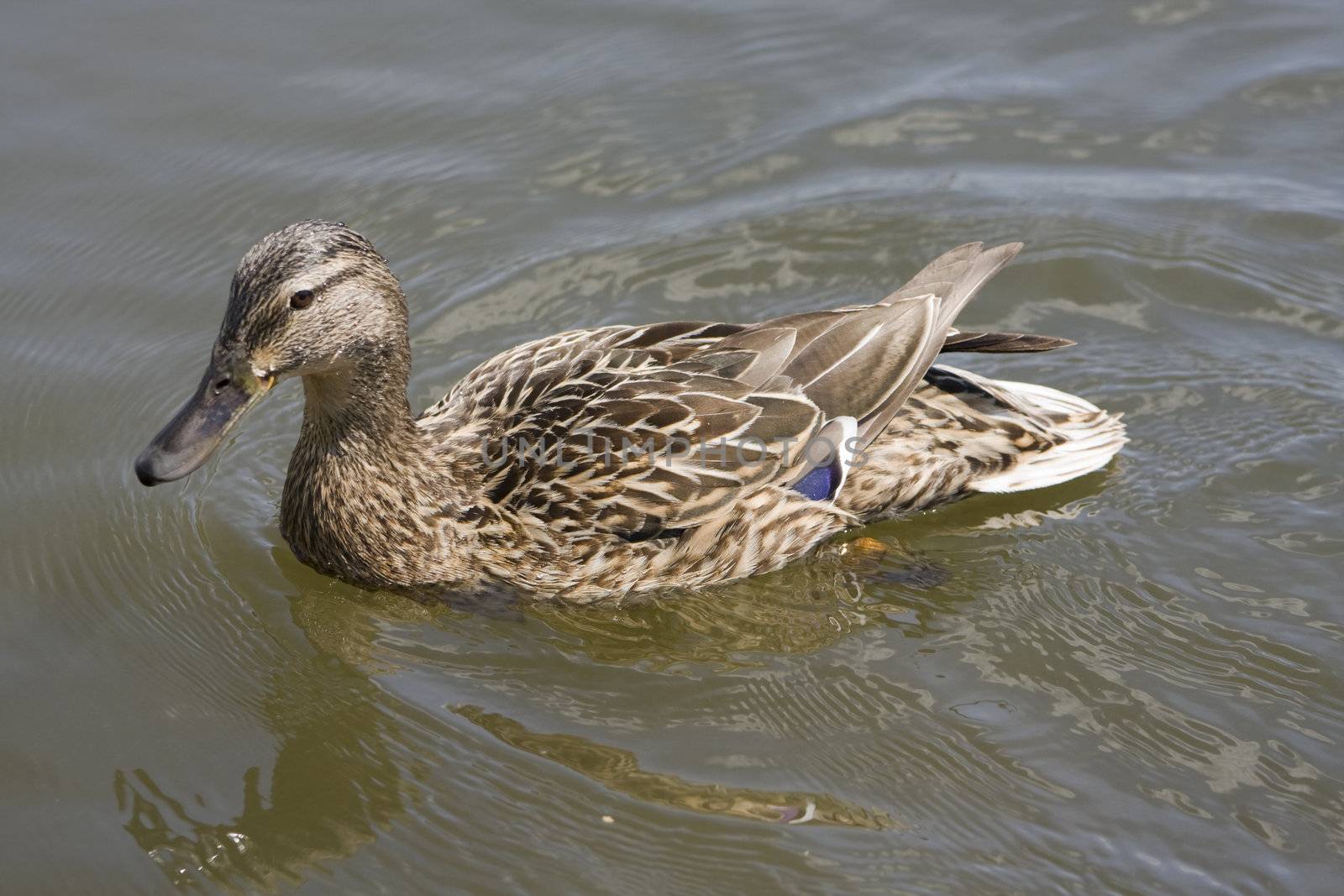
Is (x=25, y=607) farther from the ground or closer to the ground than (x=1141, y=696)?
farther from the ground

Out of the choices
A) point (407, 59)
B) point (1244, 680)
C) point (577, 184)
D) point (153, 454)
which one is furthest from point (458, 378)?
point (1244, 680)

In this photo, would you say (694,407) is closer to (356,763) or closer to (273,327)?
(273,327)

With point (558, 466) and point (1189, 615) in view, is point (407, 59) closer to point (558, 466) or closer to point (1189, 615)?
point (558, 466)

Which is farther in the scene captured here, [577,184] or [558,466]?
[577,184]

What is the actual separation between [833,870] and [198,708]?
2660 mm

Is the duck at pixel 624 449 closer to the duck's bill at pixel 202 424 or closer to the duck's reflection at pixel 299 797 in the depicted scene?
the duck's bill at pixel 202 424

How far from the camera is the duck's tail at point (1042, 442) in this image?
6.91 meters

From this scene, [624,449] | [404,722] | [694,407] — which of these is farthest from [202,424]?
[694,407]

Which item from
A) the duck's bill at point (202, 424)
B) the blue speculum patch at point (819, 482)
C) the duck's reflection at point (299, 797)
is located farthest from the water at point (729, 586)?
the duck's bill at point (202, 424)

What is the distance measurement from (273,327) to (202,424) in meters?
0.48

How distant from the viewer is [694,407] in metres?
6.28

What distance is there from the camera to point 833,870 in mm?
5227

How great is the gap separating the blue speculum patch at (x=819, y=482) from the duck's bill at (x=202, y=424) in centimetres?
234

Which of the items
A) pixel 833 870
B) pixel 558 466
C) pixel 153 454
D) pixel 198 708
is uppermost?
pixel 153 454
